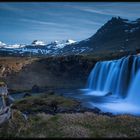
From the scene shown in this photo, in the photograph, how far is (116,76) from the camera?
75438 millimetres

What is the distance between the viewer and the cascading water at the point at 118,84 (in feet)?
182

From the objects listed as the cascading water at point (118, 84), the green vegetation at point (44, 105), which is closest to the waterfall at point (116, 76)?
the cascading water at point (118, 84)

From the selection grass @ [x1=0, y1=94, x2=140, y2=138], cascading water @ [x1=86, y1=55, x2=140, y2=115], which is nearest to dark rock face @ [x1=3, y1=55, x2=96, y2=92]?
cascading water @ [x1=86, y1=55, x2=140, y2=115]

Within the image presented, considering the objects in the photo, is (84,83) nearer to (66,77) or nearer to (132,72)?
(66,77)

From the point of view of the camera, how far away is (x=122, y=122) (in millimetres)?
22484

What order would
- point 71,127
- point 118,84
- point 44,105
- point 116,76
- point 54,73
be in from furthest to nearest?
1. point 54,73
2. point 116,76
3. point 118,84
4. point 44,105
5. point 71,127

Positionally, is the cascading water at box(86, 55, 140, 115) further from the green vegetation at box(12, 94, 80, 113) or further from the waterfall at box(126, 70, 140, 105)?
the green vegetation at box(12, 94, 80, 113)

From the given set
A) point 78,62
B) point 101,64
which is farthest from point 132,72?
point 78,62

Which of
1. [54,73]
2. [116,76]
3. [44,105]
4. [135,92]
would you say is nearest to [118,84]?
[116,76]

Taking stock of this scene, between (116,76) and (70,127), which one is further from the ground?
(116,76)

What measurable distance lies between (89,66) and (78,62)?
19.6ft

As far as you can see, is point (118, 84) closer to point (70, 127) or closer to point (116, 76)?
point (116, 76)

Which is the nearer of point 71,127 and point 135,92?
point 71,127

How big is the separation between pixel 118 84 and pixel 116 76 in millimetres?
4329
